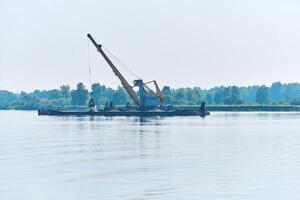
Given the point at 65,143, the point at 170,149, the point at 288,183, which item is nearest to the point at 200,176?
the point at 288,183

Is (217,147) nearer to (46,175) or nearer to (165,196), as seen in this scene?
(46,175)

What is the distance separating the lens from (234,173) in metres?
50.4

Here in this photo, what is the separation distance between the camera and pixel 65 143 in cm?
8312

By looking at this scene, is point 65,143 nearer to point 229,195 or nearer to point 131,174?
point 131,174

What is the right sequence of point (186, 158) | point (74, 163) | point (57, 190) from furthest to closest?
point (186, 158), point (74, 163), point (57, 190)

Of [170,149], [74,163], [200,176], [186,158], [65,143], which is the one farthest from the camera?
[65,143]

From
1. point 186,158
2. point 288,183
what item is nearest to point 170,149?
point 186,158

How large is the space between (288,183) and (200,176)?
6019 mm

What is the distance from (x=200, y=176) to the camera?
48781 millimetres

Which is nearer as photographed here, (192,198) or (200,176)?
(192,198)

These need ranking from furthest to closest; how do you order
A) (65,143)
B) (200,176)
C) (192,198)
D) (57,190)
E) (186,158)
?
(65,143) < (186,158) < (200,176) < (57,190) < (192,198)

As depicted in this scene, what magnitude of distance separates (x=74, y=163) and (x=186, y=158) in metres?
9.51

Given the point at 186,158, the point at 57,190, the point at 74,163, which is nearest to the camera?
the point at 57,190

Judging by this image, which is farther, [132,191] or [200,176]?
[200,176]
